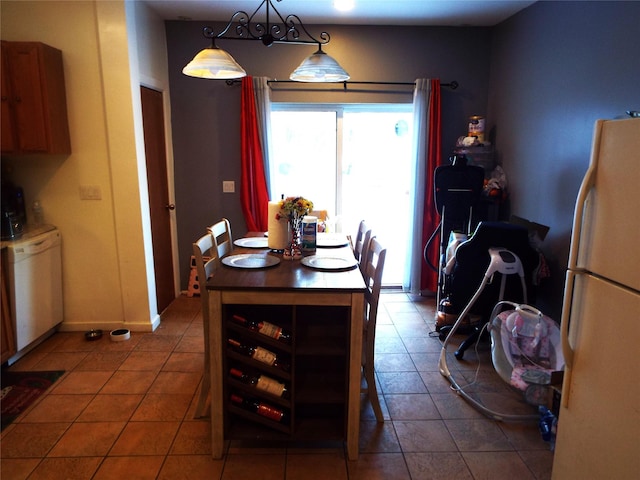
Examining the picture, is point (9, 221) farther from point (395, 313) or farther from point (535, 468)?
point (535, 468)

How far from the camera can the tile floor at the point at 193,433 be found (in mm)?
1925

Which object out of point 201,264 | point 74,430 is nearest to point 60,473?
point 74,430

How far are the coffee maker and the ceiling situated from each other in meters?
1.81

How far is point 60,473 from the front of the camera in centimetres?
189

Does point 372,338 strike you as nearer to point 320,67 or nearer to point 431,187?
point 320,67

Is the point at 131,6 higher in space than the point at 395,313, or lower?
higher

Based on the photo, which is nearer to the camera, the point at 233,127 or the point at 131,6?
the point at 131,6

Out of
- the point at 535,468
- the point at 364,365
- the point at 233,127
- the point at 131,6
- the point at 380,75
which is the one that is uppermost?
the point at 131,6

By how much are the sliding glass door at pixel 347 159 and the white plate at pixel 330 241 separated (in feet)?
3.66

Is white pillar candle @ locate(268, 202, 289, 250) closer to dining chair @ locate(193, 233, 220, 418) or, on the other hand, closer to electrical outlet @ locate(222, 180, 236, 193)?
dining chair @ locate(193, 233, 220, 418)

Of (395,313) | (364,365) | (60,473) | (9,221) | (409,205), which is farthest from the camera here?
(409,205)

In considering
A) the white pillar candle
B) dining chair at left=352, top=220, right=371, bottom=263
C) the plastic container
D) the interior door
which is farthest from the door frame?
dining chair at left=352, top=220, right=371, bottom=263

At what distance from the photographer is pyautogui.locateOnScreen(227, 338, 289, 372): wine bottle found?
6.33ft

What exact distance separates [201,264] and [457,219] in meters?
2.37
